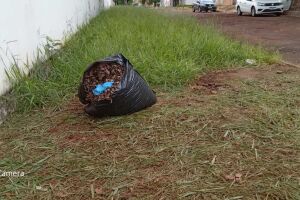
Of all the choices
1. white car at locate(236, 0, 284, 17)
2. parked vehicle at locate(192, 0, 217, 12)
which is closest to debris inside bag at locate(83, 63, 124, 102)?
white car at locate(236, 0, 284, 17)

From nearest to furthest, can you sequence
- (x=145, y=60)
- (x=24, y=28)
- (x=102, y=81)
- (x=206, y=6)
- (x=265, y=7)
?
(x=102, y=81) → (x=24, y=28) → (x=145, y=60) → (x=265, y=7) → (x=206, y=6)

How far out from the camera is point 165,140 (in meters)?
2.86

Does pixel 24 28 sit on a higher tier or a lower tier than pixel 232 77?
higher

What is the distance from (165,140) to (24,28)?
2284mm

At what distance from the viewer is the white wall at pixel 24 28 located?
3.55 meters

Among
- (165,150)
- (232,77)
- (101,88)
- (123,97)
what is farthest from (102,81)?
(232,77)

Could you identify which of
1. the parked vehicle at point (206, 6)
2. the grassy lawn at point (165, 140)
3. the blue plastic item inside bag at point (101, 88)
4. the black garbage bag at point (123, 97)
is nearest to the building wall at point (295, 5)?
the parked vehicle at point (206, 6)

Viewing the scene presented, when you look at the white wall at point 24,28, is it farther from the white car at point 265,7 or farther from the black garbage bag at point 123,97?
the white car at point 265,7

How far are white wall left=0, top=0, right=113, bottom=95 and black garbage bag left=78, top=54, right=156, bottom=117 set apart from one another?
0.87 meters

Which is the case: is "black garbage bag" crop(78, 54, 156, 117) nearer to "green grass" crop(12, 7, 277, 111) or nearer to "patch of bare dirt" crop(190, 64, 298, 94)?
"green grass" crop(12, 7, 277, 111)

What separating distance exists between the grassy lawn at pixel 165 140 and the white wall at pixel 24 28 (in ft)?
0.84

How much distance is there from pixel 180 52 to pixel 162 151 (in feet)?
9.73

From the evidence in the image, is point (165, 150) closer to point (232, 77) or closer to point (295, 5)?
point (232, 77)

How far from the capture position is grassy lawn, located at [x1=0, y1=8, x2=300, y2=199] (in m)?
2.25
